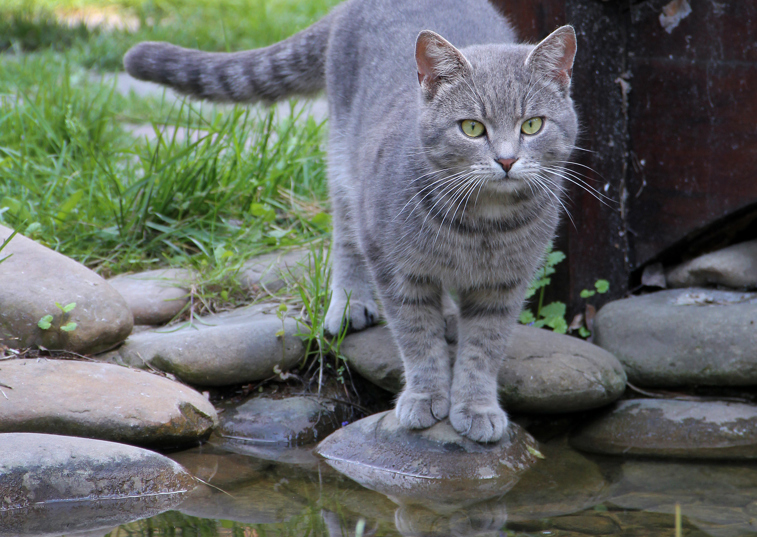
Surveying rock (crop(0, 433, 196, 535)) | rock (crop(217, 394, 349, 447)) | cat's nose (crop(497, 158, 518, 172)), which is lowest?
rock (crop(217, 394, 349, 447))

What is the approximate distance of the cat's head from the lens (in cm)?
214

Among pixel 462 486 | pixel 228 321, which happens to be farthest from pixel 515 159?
pixel 228 321

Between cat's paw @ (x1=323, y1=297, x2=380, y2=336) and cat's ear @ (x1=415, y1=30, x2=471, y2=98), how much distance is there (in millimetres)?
919

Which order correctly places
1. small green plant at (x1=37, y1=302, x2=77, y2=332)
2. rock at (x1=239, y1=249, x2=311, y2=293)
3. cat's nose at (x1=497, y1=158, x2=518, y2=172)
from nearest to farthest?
cat's nose at (x1=497, y1=158, x2=518, y2=172) → small green plant at (x1=37, y1=302, x2=77, y2=332) → rock at (x1=239, y1=249, x2=311, y2=293)

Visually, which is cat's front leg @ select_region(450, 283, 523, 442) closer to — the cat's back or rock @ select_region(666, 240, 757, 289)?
Result: the cat's back

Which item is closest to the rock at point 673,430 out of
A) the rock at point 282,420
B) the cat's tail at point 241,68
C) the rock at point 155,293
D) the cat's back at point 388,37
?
the rock at point 282,420

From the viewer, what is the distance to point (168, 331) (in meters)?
2.85

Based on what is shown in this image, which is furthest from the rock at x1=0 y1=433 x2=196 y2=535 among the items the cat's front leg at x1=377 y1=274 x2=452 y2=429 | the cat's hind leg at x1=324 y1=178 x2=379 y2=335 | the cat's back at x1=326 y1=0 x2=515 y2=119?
the cat's back at x1=326 y1=0 x2=515 y2=119

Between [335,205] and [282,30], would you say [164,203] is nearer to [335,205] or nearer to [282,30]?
[335,205]

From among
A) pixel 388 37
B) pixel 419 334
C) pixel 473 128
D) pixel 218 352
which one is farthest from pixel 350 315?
pixel 388 37

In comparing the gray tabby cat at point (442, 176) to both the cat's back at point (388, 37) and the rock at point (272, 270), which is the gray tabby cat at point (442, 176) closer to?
the cat's back at point (388, 37)

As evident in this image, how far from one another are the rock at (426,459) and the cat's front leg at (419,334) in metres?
0.12

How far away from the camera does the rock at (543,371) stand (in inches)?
100

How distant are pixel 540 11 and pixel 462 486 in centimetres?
186
